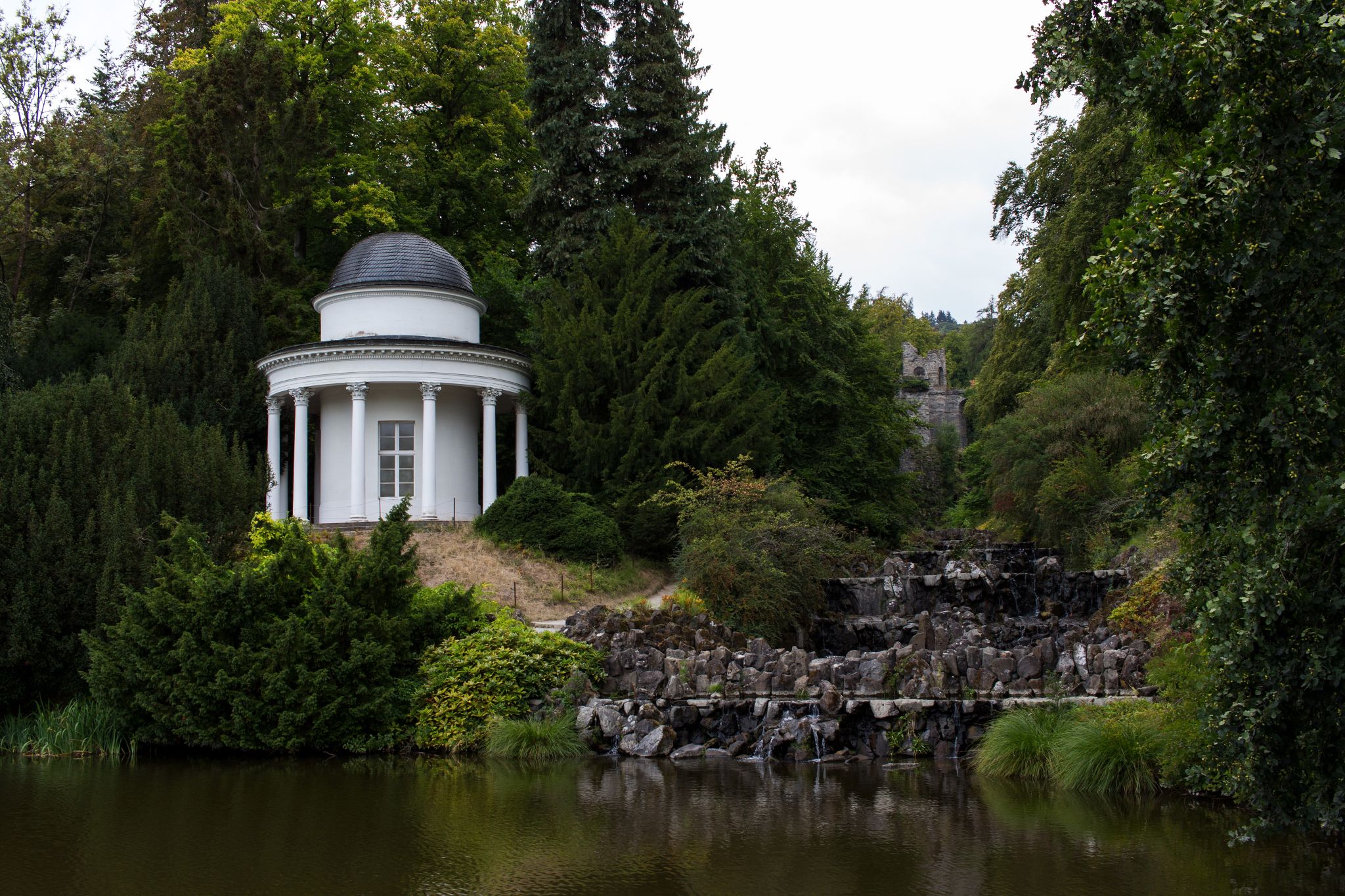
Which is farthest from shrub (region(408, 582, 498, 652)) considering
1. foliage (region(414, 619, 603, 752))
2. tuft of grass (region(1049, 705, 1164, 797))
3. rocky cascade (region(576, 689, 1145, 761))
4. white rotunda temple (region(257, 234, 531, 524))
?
white rotunda temple (region(257, 234, 531, 524))

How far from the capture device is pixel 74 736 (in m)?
13.6

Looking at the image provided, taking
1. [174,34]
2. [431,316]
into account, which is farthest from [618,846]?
[174,34]

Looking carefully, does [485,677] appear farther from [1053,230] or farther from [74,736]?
[1053,230]

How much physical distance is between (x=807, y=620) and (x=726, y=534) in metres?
1.98

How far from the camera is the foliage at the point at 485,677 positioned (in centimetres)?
1338

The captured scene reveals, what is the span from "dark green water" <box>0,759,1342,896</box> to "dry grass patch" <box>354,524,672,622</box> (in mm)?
7623

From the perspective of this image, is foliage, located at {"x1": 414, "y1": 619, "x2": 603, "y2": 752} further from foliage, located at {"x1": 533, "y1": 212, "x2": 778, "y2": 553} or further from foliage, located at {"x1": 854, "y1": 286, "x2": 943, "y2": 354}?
foliage, located at {"x1": 854, "y1": 286, "x2": 943, "y2": 354}

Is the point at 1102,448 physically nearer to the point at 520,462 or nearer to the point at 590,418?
the point at 590,418

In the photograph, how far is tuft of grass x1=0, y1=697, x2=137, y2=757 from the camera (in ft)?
44.3

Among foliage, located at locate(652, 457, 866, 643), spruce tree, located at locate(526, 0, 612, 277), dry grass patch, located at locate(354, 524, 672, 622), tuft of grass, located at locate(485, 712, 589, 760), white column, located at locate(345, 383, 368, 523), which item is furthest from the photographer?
spruce tree, located at locate(526, 0, 612, 277)

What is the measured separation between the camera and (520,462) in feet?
84.0

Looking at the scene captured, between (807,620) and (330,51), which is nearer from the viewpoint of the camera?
(807,620)

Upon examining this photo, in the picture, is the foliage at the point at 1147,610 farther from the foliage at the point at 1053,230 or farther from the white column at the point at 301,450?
the white column at the point at 301,450

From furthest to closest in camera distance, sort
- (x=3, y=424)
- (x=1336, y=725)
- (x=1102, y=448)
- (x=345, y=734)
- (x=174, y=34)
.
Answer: (x=174, y=34), (x=1102, y=448), (x=3, y=424), (x=345, y=734), (x=1336, y=725)
